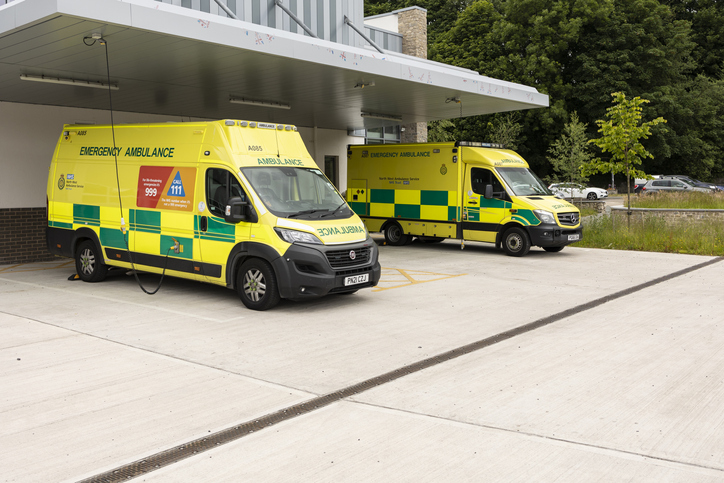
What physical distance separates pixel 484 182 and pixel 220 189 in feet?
26.5

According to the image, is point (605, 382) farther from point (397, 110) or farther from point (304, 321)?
point (397, 110)

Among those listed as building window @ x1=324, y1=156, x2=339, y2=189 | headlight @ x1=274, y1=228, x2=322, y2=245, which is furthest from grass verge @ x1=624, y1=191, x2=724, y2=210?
headlight @ x1=274, y1=228, x2=322, y2=245

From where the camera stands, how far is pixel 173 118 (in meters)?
18.3

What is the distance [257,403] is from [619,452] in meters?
2.72

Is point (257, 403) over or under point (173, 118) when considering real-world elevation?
under

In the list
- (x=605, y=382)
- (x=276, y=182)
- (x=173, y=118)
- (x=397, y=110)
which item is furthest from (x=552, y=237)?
(x=173, y=118)

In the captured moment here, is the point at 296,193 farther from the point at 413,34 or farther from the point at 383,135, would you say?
the point at 413,34

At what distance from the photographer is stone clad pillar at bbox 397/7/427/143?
2681 cm

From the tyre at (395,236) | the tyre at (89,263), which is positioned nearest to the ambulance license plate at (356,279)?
the tyre at (89,263)

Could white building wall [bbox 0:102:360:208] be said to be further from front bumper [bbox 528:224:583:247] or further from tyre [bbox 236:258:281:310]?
front bumper [bbox 528:224:583:247]

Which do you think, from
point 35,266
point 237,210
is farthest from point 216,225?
point 35,266

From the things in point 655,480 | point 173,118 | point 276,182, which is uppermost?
point 173,118

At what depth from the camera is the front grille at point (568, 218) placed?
49.4 ft

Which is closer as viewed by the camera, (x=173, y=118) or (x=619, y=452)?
(x=619, y=452)
